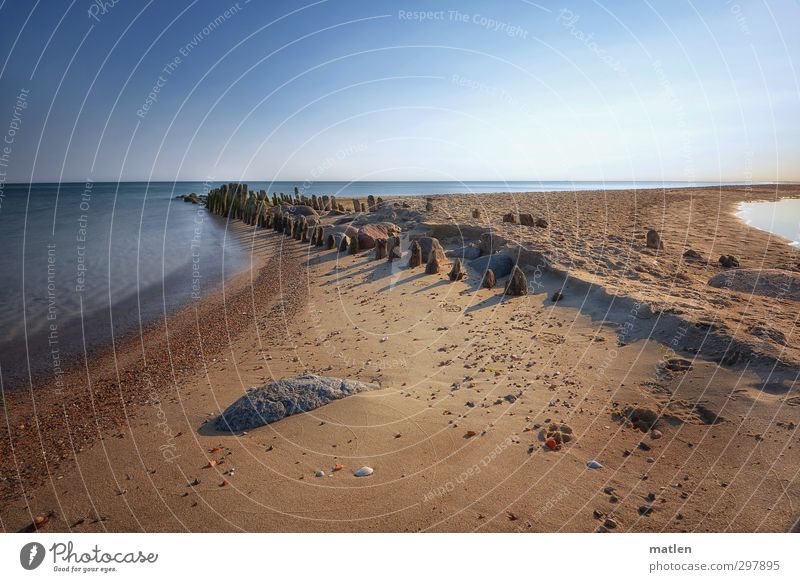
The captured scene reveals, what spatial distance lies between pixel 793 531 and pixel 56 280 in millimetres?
23678

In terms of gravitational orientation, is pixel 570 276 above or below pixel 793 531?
above

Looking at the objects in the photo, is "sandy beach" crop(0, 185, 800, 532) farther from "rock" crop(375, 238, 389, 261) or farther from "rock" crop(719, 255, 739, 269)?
"rock" crop(375, 238, 389, 261)

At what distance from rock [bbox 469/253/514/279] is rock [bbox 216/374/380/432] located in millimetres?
8306

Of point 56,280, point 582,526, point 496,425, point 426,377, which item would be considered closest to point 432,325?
point 426,377

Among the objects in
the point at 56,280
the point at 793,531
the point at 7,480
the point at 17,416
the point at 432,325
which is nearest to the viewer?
the point at 793,531

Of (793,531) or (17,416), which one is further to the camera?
(17,416)

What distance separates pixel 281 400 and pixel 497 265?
9611 mm

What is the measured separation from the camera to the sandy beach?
4.89 m

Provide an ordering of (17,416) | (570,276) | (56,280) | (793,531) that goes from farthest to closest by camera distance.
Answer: (56,280)
(570,276)
(17,416)
(793,531)
